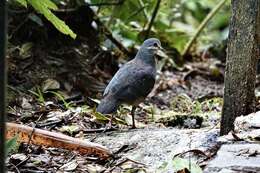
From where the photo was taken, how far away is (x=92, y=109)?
17.0 ft

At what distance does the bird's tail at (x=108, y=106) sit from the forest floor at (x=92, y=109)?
0.30ft

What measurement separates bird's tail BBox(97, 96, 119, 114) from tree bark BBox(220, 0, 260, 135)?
1319 mm

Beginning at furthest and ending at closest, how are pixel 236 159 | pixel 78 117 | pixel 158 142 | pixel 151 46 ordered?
pixel 151 46 → pixel 78 117 → pixel 158 142 → pixel 236 159

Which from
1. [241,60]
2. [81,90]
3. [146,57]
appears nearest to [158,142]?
[241,60]

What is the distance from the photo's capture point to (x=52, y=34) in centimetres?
671

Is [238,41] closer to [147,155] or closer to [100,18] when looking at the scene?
[147,155]

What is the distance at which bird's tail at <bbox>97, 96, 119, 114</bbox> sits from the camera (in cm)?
481

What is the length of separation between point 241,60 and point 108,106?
153 cm

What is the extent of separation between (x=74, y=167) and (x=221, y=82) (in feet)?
16.0
